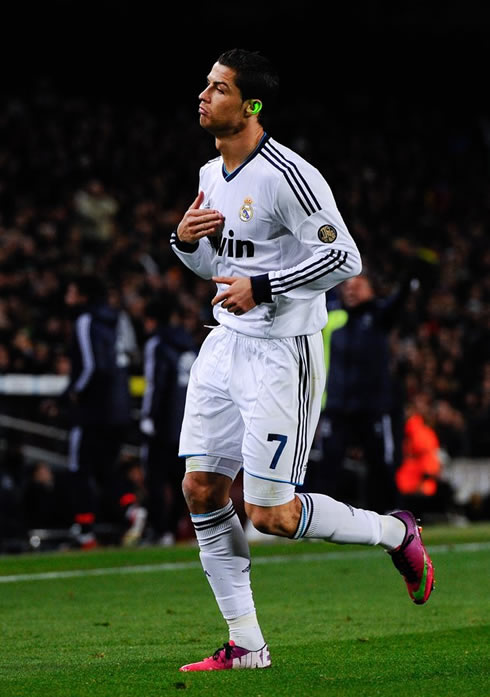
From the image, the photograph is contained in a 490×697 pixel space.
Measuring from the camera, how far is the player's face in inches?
216

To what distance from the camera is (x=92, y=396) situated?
12.7m

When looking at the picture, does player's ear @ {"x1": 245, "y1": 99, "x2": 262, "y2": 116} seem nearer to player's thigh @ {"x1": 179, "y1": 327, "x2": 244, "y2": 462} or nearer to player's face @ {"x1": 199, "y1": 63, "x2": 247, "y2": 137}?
player's face @ {"x1": 199, "y1": 63, "x2": 247, "y2": 137}

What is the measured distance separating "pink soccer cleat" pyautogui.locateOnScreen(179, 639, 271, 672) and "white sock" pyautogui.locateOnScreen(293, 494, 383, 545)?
485 mm

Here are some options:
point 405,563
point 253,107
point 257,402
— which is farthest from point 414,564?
point 253,107

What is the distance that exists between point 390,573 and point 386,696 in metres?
5.38

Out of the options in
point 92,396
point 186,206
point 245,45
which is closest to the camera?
point 92,396

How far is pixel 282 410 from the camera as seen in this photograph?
538 centimetres

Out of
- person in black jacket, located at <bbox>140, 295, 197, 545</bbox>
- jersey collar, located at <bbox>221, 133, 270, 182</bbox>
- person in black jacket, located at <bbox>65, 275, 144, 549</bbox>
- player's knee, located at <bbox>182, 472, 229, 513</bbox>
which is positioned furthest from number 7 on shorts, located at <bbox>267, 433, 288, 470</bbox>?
person in black jacket, located at <bbox>140, 295, 197, 545</bbox>

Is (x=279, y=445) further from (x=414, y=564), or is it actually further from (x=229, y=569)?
(x=414, y=564)

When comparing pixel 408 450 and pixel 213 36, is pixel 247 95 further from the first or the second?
pixel 213 36

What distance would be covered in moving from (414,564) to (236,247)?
4.87 ft

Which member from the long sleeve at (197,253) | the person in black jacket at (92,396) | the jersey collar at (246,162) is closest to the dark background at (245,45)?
the person in black jacket at (92,396)

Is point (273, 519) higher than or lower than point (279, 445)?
lower

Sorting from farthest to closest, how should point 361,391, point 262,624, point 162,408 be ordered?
point 162,408 < point 361,391 < point 262,624
